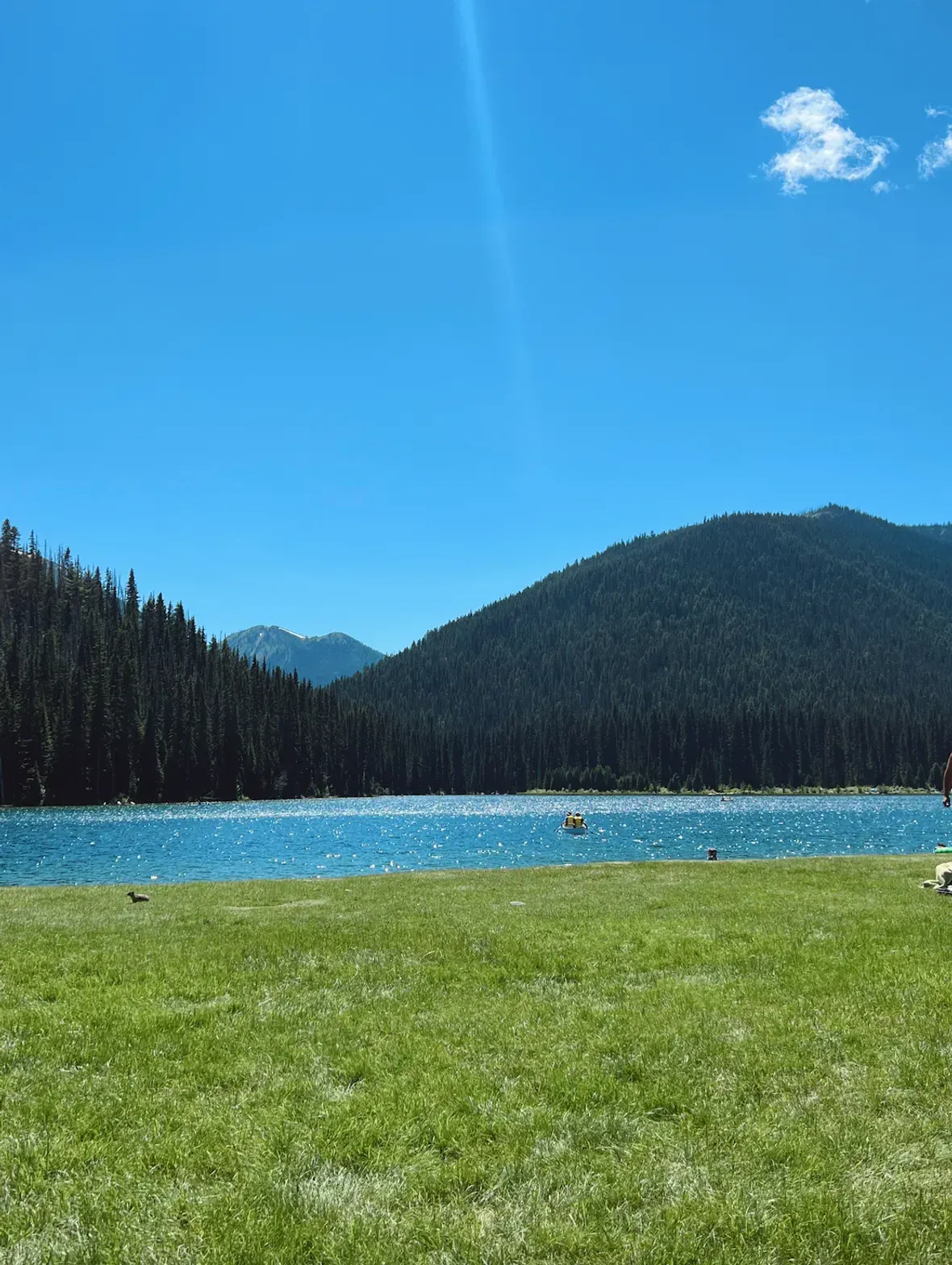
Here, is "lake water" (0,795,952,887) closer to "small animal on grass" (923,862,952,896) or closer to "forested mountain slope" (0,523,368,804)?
"forested mountain slope" (0,523,368,804)

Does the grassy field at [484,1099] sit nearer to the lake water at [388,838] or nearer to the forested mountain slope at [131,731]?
the lake water at [388,838]

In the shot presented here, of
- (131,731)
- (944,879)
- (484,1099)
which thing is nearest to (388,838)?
(944,879)

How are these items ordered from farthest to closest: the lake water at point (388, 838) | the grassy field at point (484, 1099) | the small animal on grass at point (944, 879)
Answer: the lake water at point (388, 838) < the small animal on grass at point (944, 879) < the grassy field at point (484, 1099)

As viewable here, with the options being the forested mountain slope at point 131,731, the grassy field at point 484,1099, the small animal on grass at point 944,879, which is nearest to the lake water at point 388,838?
the forested mountain slope at point 131,731

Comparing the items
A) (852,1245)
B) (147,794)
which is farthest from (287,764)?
(852,1245)

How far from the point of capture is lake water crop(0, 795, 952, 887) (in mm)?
56312

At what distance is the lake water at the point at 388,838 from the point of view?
185ft

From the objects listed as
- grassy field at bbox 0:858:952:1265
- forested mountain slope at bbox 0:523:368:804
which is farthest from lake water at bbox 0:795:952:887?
grassy field at bbox 0:858:952:1265

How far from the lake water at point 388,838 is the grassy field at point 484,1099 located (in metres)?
35.8

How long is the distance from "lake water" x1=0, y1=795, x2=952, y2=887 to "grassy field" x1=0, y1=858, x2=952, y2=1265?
35801 millimetres

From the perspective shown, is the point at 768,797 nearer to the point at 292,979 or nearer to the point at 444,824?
the point at 444,824

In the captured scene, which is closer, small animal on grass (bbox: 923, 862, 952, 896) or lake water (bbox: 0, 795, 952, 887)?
small animal on grass (bbox: 923, 862, 952, 896)

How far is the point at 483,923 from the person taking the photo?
1895 centimetres

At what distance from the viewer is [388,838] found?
83.9m
